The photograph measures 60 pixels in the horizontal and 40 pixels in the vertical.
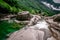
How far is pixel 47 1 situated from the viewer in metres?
132

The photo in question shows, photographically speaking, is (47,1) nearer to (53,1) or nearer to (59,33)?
(53,1)

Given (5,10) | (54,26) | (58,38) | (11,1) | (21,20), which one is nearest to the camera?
(58,38)

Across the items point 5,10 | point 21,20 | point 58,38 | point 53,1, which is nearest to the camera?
point 58,38

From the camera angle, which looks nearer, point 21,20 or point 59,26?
point 59,26

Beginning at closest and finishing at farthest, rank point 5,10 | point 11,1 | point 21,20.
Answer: point 21,20 → point 5,10 → point 11,1

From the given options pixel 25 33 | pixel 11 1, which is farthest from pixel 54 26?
pixel 11 1

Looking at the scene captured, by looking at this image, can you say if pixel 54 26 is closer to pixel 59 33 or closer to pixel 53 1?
pixel 59 33

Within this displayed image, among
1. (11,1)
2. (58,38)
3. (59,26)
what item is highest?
(11,1)

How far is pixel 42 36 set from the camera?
51.5ft

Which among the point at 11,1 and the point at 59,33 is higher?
the point at 11,1

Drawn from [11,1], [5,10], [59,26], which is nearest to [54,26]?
[59,26]

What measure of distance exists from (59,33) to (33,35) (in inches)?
99.2

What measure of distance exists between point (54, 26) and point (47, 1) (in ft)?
384

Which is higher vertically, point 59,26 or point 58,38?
point 59,26
